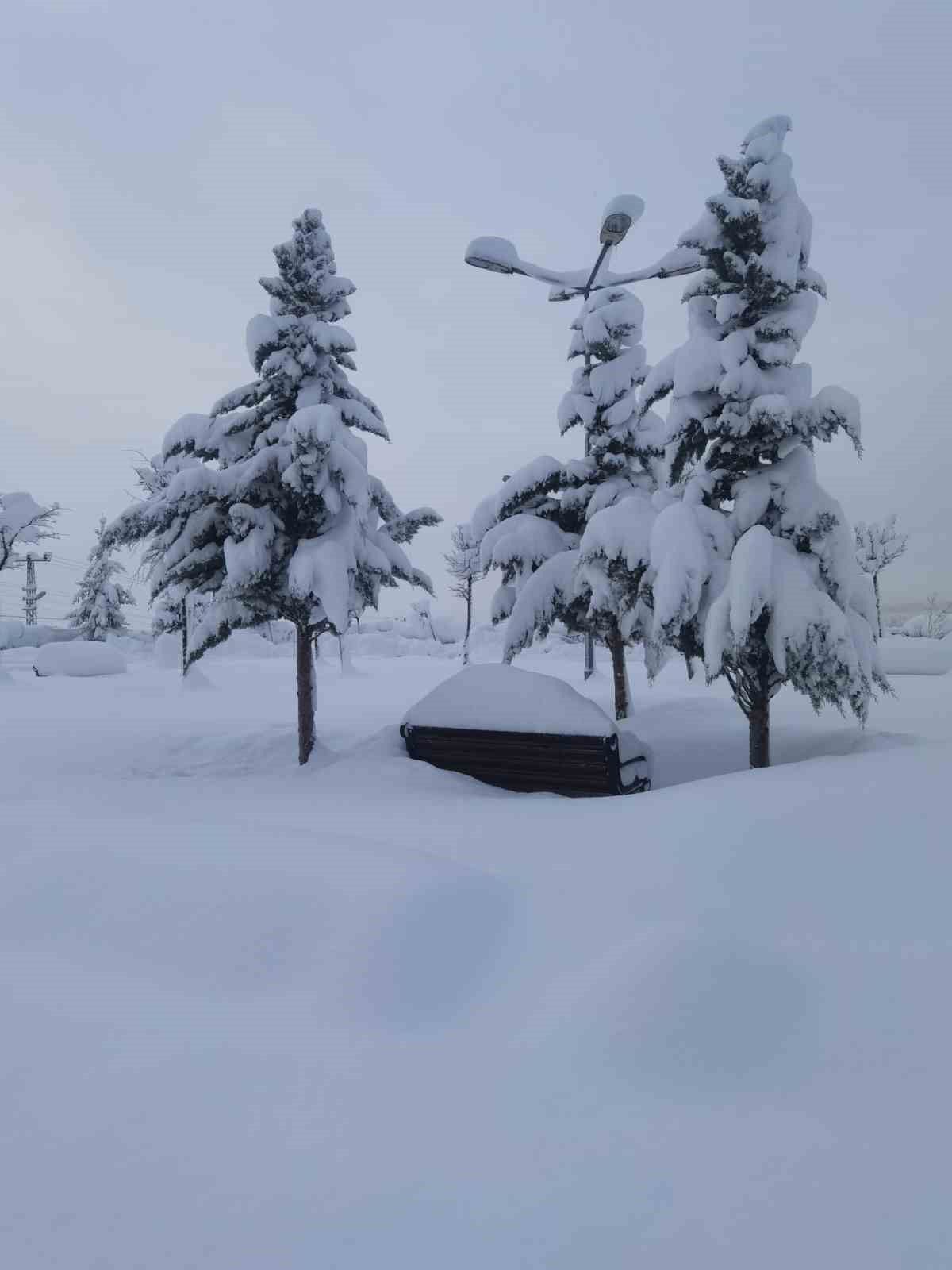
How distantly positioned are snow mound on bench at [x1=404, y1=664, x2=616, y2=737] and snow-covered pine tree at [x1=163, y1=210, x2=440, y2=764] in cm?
171

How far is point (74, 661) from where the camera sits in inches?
964

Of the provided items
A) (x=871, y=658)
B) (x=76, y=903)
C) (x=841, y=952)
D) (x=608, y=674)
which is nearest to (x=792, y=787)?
(x=841, y=952)

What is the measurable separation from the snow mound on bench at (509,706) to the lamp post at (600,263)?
590cm

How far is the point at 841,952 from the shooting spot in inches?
150

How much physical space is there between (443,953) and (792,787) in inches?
129

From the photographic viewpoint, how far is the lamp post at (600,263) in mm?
10266

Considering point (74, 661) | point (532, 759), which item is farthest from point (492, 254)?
point (74, 661)

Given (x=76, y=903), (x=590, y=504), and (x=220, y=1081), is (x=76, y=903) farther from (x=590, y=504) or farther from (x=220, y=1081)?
(x=590, y=504)

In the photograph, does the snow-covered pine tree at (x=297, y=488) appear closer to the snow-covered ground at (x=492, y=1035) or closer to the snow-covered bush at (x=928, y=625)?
the snow-covered ground at (x=492, y=1035)

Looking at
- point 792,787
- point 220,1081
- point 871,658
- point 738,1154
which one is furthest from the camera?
point 871,658

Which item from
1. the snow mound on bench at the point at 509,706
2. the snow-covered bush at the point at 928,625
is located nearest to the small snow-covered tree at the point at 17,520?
the snow mound on bench at the point at 509,706

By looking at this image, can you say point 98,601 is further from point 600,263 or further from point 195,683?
point 600,263

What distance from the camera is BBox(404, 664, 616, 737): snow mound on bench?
8422 mm

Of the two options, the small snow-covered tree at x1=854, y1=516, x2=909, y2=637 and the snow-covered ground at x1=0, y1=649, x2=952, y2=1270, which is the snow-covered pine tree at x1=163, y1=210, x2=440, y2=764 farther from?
the small snow-covered tree at x1=854, y1=516, x2=909, y2=637
